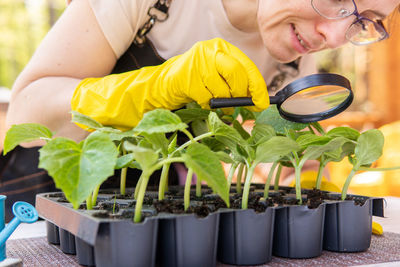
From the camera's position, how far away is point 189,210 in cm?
47

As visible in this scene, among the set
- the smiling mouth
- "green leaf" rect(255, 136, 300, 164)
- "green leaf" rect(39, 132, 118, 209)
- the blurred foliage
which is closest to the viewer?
"green leaf" rect(39, 132, 118, 209)

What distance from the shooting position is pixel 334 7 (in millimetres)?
759

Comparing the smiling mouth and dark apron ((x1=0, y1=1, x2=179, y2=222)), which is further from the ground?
the smiling mouth

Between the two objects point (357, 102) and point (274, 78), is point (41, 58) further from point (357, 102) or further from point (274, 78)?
point (357, 102)

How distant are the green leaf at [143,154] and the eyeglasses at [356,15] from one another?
0.51 metres

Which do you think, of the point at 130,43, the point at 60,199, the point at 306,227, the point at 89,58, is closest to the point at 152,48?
the point at 130,43

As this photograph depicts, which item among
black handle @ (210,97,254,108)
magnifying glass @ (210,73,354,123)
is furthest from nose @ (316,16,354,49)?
black handle @ (210,97,254,108)

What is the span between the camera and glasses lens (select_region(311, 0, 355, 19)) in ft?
2.47

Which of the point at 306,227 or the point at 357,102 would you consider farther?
the point at 357,102

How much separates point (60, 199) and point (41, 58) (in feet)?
1.29

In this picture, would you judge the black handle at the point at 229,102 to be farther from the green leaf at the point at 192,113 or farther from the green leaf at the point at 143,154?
the green leaf at the point at 143,154

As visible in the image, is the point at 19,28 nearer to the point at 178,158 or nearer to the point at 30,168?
the point at 30,168

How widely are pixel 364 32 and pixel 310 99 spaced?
315mm

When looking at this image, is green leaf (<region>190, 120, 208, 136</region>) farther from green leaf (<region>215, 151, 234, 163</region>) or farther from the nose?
the nose
